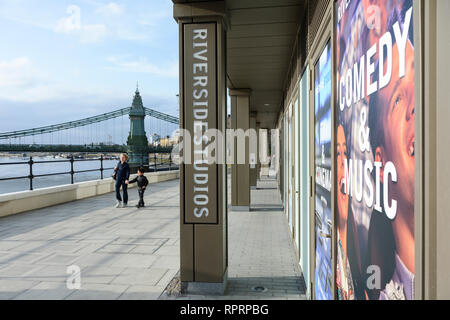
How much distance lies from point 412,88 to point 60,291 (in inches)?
142

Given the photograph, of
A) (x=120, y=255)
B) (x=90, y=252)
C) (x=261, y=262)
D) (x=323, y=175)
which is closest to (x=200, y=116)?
(x=323, y=175)

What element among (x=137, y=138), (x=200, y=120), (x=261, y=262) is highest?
(x=137, y=138)

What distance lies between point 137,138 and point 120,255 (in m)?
26.0

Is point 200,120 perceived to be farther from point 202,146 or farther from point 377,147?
point 377,147

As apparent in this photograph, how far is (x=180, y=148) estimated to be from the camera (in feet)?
10.6

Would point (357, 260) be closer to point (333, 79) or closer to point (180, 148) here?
point (333, 79)

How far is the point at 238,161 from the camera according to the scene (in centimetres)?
851

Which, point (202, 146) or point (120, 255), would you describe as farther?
point (120, 255)

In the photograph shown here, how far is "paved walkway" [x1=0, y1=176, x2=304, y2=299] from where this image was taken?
329 centimetres

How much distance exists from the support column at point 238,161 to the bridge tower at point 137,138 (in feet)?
56.8

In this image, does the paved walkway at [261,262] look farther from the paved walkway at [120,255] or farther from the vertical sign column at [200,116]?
the vertical sign column at [200,116]

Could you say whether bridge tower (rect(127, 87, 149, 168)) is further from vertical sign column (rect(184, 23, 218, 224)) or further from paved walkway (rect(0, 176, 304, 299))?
vertical sign column (rect(184, 23, 218, 224))

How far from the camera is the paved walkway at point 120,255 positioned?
3.29 m

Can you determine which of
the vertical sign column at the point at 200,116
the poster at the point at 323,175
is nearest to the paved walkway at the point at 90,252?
the vertical sign column at the point at 200,116
